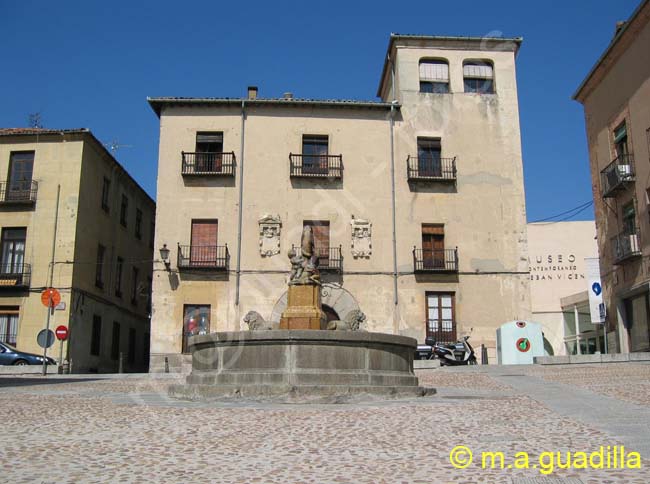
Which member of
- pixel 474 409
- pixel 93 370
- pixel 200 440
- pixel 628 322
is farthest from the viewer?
pixel 93 370

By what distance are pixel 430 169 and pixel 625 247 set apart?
7.73 meters

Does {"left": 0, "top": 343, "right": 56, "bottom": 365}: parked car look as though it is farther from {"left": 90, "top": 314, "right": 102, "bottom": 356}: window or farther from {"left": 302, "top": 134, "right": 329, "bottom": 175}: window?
{"left": 302, "top": 134, "right": 329, "bottom": 175}: window

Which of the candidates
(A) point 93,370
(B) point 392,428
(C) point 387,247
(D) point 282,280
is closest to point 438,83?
(C) point 387,247

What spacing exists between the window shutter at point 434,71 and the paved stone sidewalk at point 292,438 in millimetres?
19214

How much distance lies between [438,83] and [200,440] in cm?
2353

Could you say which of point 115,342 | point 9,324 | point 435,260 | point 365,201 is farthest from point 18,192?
point 435,260

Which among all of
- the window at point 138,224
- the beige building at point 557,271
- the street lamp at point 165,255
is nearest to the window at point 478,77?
the beige building at point 557,271

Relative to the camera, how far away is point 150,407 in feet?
31.0

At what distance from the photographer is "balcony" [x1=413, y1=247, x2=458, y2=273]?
2578 centimetres

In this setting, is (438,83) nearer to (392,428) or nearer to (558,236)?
(558,236)

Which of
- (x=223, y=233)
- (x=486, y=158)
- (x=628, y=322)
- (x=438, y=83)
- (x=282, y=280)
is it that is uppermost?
(x=438, y=83)

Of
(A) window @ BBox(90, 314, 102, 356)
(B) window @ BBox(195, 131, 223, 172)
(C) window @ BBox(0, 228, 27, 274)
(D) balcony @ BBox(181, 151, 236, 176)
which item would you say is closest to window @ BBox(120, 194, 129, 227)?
(A) window @ BBox(90, 314, 102, 356)

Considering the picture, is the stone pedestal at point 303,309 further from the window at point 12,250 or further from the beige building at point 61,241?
the window at point 12,250

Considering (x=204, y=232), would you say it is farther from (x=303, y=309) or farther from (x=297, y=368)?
(x=297, y=368)
